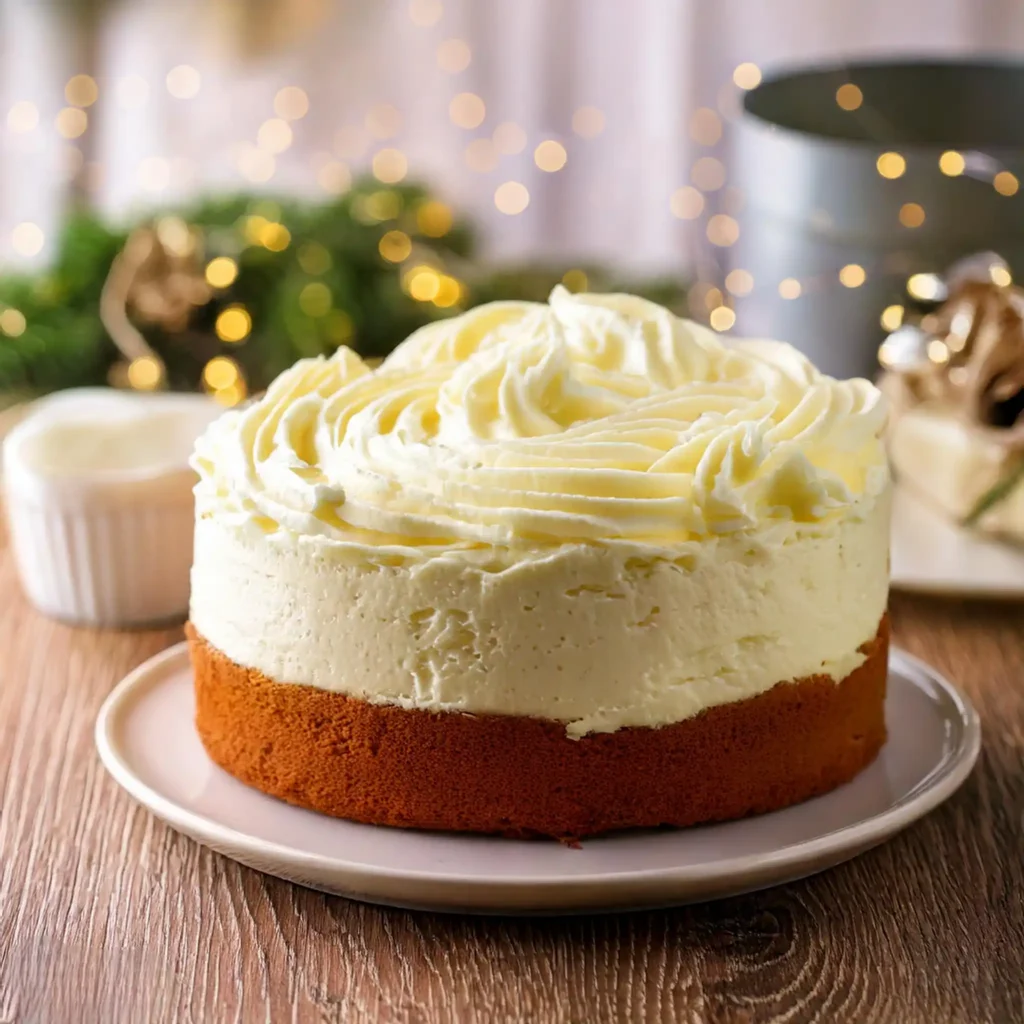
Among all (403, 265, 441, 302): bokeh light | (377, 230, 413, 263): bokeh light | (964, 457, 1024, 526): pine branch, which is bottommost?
(964, 457, 1024, 526): pine branch

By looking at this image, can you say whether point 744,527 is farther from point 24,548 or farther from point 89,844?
point 24,548

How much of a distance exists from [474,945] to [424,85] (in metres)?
2.63

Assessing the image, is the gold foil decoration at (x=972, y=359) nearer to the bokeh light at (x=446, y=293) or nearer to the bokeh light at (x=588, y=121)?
the bokeh light at (x=446, y=293)

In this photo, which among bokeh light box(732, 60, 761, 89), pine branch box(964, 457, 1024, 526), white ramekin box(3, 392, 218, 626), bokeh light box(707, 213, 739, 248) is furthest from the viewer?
bokeh light box(732, 60, 761, 89)

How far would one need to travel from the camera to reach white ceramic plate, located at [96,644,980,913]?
128cm

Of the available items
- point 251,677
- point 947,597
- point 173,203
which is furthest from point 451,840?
point 173,203

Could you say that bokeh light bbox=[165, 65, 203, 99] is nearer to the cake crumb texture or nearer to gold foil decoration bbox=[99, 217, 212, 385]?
gold foil decoration bbox=[99, 217, 212, 385]

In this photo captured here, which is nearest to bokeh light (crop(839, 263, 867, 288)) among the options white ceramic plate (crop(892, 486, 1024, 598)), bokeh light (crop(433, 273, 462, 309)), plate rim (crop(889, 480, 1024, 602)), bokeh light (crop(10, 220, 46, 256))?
white ceramic plate (crop(892, 486, 1024, 598))

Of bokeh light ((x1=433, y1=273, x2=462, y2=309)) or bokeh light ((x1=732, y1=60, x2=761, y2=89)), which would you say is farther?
bokeh light ((x1=732, y1=60, x2=761, y2=89))

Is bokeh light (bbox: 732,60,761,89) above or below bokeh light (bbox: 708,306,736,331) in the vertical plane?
above

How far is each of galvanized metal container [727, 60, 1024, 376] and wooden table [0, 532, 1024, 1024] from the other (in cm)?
102

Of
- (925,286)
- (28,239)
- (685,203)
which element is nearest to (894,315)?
(925,286)

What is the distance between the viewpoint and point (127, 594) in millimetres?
2014

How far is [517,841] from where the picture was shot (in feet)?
4.54
